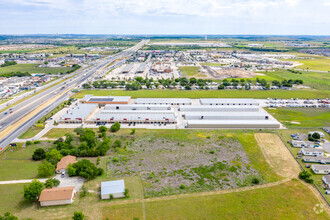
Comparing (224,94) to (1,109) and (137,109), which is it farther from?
(1,109)

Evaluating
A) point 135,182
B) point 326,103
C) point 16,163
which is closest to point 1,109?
point 16,163

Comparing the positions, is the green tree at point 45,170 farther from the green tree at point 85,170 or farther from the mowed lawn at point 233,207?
the mowed lawn at point 233,207

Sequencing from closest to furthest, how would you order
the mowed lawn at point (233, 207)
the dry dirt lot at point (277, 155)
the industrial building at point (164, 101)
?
the mowed lawn at point (233, 207) < the dry dirt lot at point (277, 155) < the industrial building at point (164, 101)

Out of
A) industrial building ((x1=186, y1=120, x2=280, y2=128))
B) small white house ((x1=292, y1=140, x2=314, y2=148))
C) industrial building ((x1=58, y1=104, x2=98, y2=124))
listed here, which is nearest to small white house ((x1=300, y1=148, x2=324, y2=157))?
small white house ((x1=292, y1=140, x2=314, y2=148))

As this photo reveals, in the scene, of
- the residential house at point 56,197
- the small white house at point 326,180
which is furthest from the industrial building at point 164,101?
the small white house at point 326,180

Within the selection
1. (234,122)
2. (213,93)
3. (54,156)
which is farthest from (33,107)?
(213,93)
